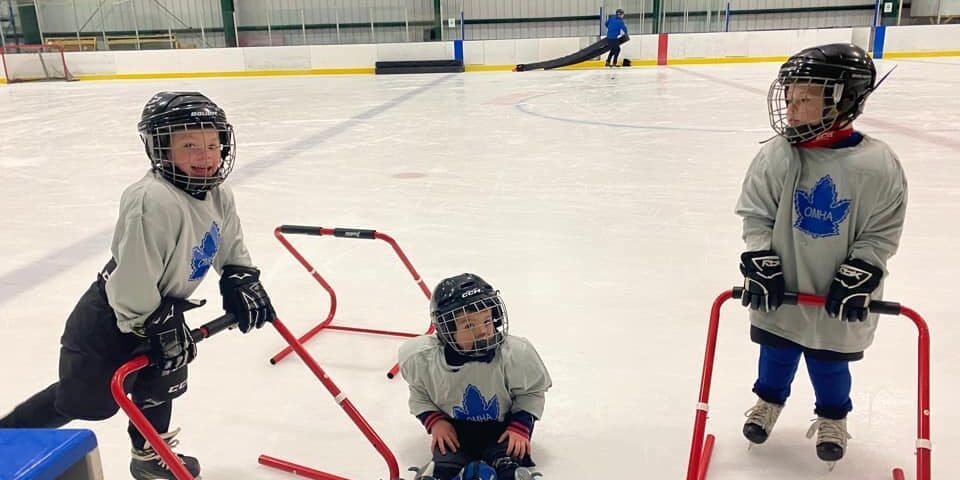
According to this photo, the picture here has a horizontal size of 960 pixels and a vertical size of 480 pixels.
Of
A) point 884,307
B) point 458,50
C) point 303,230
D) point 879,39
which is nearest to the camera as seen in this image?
point 884,307

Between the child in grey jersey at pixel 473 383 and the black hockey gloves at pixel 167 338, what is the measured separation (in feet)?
1.67

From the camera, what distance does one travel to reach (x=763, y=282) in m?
1.46

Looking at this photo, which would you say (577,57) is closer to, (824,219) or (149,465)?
(824,219)

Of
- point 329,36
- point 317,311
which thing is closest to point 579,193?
point 317,311

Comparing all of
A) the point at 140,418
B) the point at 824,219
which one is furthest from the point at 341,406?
the point at 824,219

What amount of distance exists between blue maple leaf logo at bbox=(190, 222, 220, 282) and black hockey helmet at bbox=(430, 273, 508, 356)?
498 millimetres

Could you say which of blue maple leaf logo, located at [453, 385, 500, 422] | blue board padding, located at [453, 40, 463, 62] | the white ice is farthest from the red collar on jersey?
blue board padding, located at [453, 40, 463, 62]

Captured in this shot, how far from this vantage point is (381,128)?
23.7 feet

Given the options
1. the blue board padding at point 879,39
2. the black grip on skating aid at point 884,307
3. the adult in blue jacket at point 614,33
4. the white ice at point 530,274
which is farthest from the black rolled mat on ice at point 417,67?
the black grip on skating aid at point 884,307

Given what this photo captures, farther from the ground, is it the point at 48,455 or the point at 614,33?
the point at 614,33

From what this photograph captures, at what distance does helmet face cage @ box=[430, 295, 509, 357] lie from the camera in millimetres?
1515

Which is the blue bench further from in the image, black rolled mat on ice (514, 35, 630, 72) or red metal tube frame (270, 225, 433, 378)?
black rolled mat on ice (514, 35, 630, 72)

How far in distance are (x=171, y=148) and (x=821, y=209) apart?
52.0 inches

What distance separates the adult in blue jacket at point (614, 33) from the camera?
46.5 feet
